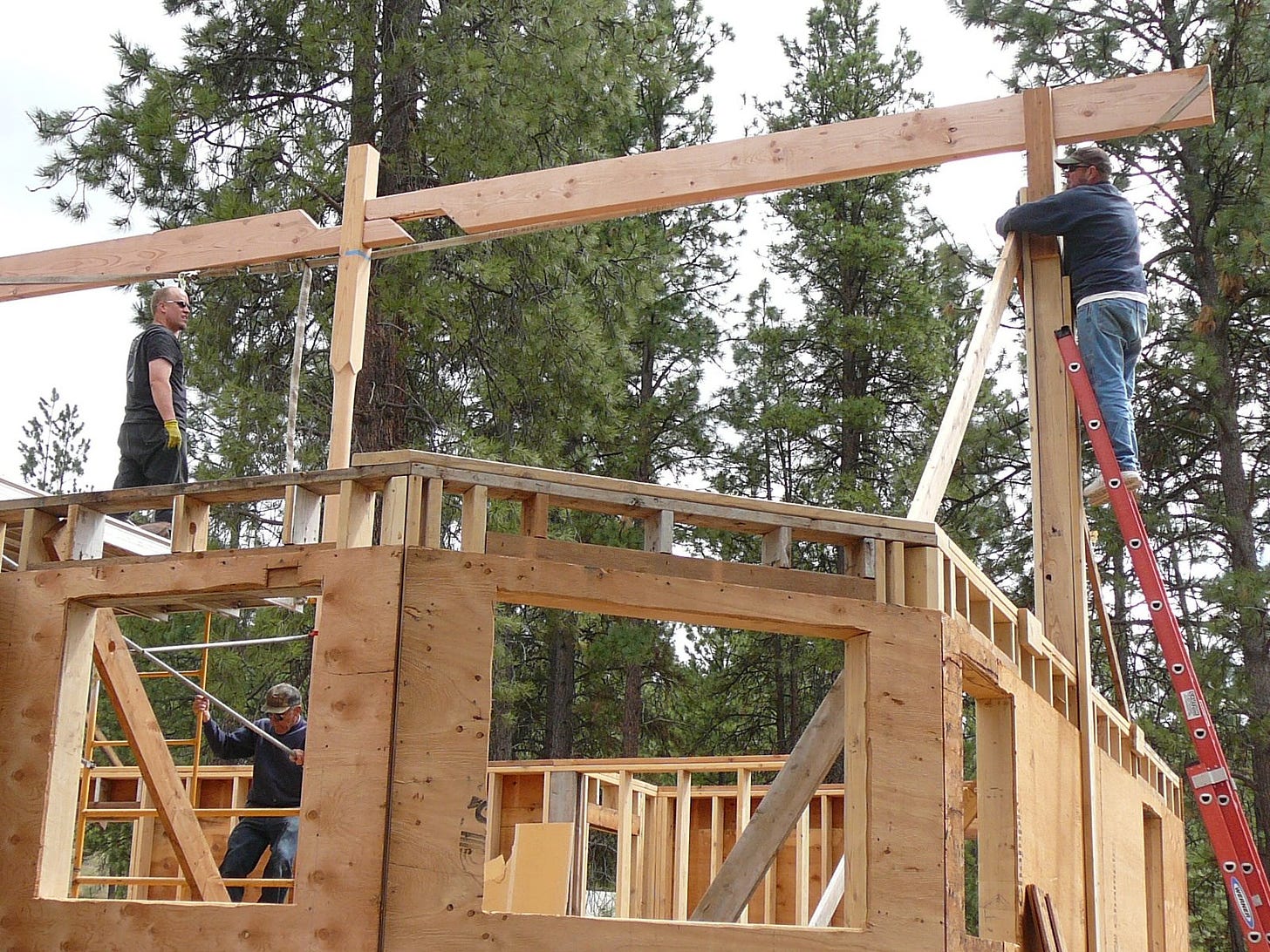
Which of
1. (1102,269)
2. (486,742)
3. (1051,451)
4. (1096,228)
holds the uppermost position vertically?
(1096,228)

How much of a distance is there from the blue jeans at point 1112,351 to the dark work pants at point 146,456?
209 inches

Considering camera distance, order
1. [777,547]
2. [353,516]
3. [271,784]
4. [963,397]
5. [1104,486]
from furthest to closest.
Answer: [271,784], [1104,486], [963,397], [777,547], [353,516]

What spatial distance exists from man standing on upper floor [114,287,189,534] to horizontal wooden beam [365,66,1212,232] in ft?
7.67

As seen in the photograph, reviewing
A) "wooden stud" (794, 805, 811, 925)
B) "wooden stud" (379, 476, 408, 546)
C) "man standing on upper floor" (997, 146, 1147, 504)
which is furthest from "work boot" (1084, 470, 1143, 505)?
"wooden stud" (794, 805, 811, 925)

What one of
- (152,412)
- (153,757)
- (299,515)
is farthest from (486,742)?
(152,412)

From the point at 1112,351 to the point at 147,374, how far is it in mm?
5607

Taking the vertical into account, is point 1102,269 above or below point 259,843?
above

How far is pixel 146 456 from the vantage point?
338 inches

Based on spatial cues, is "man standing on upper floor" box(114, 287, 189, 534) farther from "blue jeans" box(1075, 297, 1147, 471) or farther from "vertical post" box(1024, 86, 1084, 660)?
"blue jeans" box(1075, 297, 1147, 471)

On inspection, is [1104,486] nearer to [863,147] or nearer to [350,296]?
[863,147]

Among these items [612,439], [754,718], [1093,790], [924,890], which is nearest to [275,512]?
[612,439]

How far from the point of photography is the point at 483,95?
49.9 feet

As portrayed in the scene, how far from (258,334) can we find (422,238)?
6.95ft

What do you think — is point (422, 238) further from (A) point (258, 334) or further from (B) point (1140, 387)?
(B) point (1140, 387)
